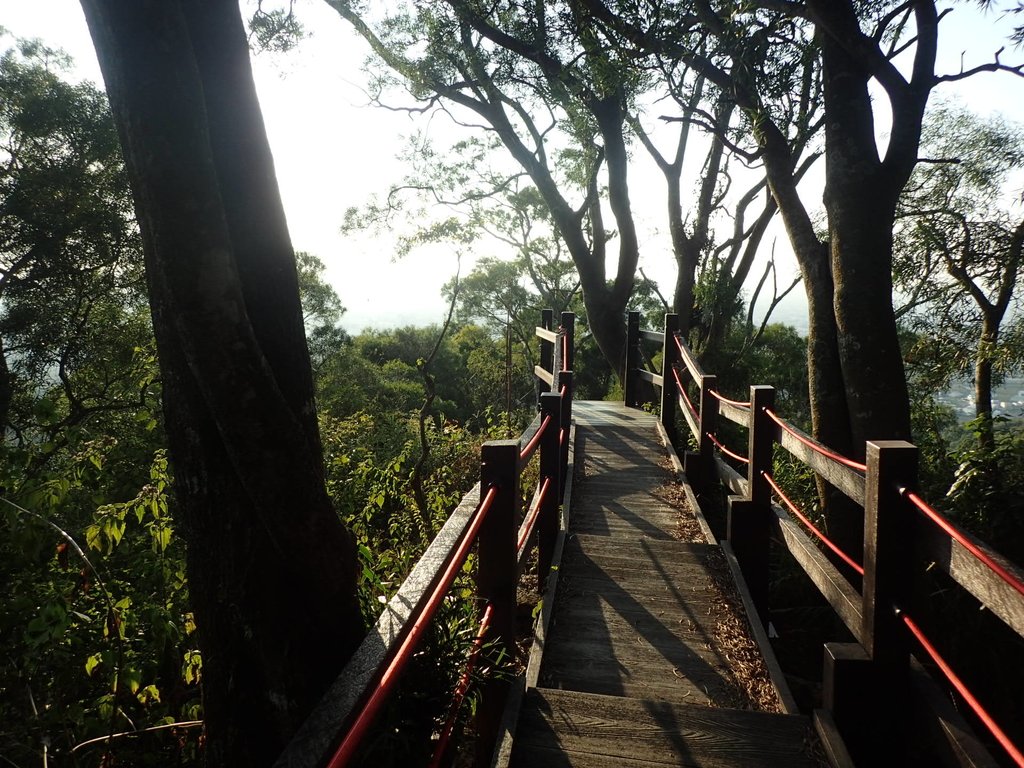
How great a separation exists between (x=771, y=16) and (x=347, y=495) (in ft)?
21.7

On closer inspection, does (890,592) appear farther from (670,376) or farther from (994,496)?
(670,376)

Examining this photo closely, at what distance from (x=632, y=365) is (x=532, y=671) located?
8.02 meters

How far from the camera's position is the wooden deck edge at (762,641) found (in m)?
3.03

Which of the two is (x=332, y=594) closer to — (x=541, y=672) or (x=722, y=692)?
(x=541, y=672)

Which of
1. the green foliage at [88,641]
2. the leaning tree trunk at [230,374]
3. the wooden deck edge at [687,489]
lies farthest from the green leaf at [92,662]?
the wooden deck edge at [687,489]

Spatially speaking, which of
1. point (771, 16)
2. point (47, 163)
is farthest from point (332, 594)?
point (47, 163)

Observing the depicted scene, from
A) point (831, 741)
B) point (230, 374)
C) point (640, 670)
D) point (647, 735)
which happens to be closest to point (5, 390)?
point (230, 374)

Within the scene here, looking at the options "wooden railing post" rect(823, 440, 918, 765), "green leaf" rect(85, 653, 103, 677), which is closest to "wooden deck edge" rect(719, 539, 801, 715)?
"wooden railing post" rect(823, 440, 918, 765)

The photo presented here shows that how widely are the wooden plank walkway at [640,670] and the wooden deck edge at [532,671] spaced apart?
0.16 ft

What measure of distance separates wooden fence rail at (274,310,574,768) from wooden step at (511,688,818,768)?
0.24 m

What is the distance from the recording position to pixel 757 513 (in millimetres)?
4262

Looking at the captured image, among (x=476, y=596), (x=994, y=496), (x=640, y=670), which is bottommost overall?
(x=640, y=670)

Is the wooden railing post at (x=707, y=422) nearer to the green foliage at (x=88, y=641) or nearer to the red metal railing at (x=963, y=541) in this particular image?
the red metal railing at (x=963, y=541)

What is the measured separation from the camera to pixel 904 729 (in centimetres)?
247
